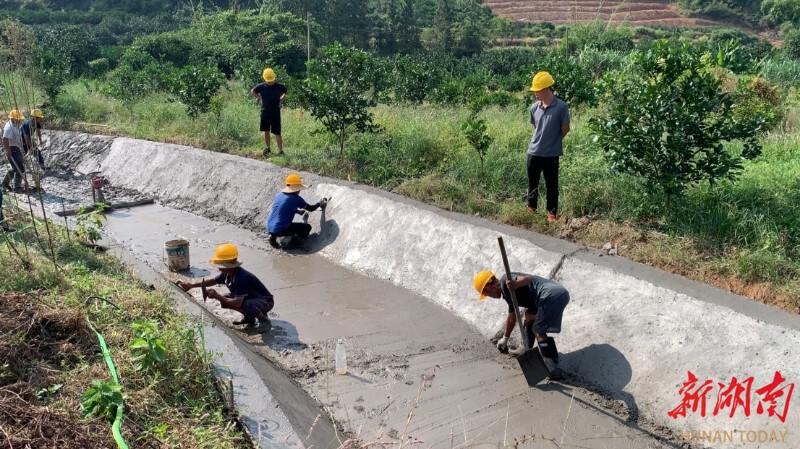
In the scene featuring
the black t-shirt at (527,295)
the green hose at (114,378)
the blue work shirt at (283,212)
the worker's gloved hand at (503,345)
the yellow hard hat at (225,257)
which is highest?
the green hose at (114,378)

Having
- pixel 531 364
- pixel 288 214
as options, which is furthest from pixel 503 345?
pixel 288 214

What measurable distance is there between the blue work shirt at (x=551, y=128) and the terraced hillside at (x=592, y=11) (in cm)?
5373

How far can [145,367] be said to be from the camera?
13.4ft

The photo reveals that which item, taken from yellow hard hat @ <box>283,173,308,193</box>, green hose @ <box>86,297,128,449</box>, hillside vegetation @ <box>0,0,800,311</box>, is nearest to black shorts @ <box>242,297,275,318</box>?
green hose @ <box>86,297,128,449</box>

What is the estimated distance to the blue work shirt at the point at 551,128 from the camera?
7.31 metres

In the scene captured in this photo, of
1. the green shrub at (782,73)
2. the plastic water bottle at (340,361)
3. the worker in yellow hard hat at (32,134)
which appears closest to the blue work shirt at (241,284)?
the plastic water bottle at (340,361)

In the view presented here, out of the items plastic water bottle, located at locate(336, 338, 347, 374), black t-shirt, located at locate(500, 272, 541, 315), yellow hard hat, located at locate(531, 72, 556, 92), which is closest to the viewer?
black t-shirt, located at locate(500, 272, 541, 315)

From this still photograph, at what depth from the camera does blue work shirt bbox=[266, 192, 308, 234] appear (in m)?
8.98

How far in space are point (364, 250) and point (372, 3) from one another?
1734 inches

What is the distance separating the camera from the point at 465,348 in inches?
245

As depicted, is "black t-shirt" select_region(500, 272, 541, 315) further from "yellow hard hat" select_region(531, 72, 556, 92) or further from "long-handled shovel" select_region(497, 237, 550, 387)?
"yellow hard hat" select_region(531, 72, 556, 92)

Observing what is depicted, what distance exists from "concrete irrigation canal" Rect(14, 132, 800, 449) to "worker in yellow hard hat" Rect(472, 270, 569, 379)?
30 cm

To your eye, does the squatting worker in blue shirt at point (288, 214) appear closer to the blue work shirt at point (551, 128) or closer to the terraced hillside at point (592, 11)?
the blue work shirt at point (551, 128)

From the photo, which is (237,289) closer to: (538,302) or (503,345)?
(503,345)
